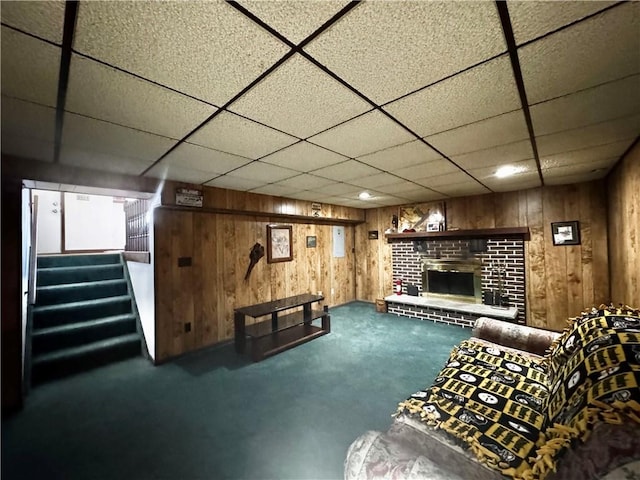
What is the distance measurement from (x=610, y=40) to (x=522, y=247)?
386cm

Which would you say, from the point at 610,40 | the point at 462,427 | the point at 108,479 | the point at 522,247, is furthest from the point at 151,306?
A: the point at 522,247

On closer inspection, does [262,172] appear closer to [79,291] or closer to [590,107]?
[590,107]

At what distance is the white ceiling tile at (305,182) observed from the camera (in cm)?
325

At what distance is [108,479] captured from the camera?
1.58 meters

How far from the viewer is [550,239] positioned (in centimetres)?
398

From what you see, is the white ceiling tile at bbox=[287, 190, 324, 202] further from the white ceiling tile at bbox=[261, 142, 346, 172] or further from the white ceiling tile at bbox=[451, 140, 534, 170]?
the white ceiling tile at bbox=[451, 140, 534, 170]

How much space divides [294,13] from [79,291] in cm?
470

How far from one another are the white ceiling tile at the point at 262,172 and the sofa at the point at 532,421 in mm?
2386

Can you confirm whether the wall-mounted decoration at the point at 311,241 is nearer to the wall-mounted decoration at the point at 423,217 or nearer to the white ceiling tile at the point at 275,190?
the white ceiling tile at the point at 275,190

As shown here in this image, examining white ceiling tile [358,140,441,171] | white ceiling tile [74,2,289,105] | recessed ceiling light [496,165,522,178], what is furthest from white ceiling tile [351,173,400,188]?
white ceiling tile [74,2,289,105]

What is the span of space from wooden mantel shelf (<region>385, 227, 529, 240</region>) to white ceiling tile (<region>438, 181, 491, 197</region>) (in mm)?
639

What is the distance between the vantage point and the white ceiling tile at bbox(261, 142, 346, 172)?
2277mm

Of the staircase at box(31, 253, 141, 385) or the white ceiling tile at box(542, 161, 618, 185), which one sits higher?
the white ceiling tile at box(542, 161, 618, 185)

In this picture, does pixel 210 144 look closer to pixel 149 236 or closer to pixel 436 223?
pixel 149 236
